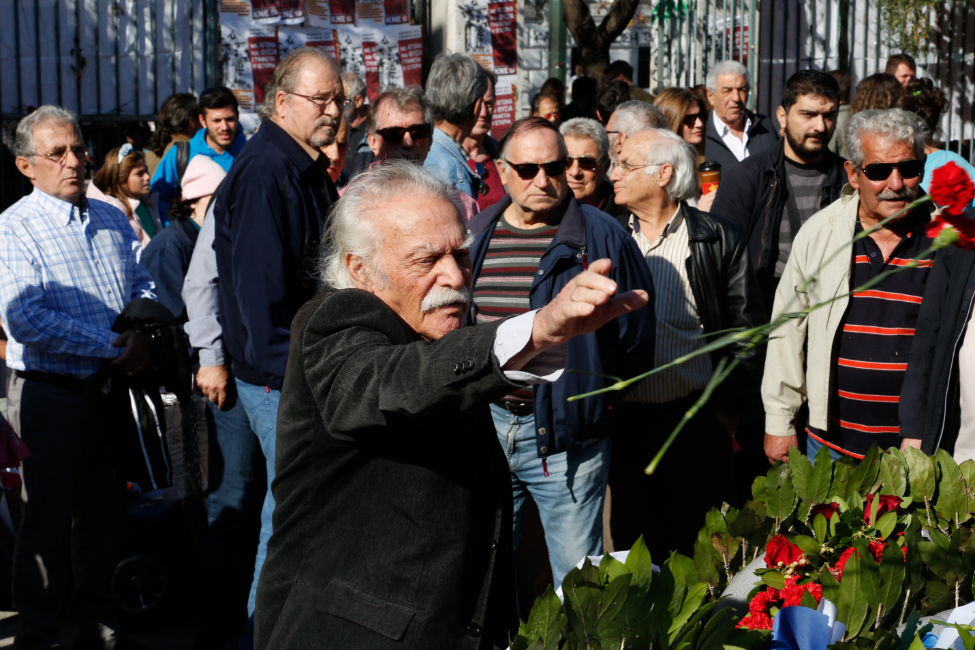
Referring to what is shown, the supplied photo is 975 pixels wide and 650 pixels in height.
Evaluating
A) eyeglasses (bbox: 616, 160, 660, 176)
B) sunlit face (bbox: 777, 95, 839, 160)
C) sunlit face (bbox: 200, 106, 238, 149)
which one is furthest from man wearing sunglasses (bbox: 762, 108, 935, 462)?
sunlit face (bbox: 200, 106, 238, 149)

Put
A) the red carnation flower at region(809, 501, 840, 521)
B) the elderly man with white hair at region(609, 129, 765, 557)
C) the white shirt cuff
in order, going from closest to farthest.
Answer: the white shirt cuff → the red carnation flower at region(809, 501, 840, 521) → the elderly man with white hair at region(609, 129, 765, 557)

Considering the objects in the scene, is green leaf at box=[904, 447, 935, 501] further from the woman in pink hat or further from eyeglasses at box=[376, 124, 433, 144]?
the woman in pink hat

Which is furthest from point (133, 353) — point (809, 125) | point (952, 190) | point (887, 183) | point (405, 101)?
point (809, 125)

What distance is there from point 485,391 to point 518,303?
1.96m

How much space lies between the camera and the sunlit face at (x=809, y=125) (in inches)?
185

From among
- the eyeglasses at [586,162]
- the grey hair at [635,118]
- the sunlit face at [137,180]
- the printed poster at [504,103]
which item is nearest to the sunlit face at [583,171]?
the eyeglasses at [586,162]

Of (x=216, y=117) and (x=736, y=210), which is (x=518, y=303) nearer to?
(x=736, y=210)

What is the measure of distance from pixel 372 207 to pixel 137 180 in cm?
481

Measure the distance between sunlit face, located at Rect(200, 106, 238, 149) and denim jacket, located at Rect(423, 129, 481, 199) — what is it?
176cm

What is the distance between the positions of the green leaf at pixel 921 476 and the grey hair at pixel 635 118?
2.75 meters

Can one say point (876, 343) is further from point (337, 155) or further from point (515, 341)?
point (337, 155)

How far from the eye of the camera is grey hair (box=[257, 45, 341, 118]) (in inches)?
145

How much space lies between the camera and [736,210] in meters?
4.66

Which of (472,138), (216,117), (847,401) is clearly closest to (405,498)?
(847,401)
